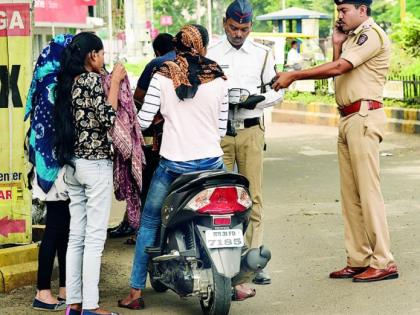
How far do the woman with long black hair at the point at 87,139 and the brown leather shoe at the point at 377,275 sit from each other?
6.38 ft

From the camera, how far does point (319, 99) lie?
21125 mm

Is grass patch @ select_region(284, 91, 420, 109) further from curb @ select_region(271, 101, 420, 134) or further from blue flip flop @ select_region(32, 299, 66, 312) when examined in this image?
blue flip flop @ select_region(32, 299, 66, 312)

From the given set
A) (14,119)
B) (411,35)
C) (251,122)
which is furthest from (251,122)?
(411,35)

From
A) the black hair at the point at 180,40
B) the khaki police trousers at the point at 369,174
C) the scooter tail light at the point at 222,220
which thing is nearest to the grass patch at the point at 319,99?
the khaki police trousers at the point at 369,174

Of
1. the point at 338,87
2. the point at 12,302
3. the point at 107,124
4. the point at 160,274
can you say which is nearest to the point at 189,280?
the point at 160,274

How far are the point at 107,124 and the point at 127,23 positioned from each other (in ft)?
215

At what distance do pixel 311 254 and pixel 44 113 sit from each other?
276 centimetres

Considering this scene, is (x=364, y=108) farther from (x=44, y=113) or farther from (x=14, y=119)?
(x=14, y=119)

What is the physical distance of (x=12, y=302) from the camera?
692cm

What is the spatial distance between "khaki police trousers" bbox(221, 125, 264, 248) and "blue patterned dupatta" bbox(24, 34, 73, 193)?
130cm

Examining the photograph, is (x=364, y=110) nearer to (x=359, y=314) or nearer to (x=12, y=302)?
(x=359, y=314)

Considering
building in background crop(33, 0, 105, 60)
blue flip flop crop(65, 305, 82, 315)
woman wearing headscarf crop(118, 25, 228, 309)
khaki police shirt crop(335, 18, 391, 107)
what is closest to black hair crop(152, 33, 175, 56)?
khaki police shirt crop(335, 18, 391, 107)

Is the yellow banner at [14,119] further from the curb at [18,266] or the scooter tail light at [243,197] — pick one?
the scooter tail light at [243,197]

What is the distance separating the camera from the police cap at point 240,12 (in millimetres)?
6945
